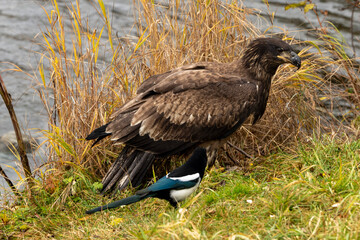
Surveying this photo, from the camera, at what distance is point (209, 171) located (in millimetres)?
5457

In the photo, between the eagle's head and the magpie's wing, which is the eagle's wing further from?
the magpie's wing

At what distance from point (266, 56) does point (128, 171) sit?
5.48 ft

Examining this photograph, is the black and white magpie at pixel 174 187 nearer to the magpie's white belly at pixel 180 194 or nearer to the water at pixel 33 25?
the magpie's white belly at pixel 180 194

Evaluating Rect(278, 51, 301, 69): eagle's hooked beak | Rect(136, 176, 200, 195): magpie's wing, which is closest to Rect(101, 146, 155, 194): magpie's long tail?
Rect(136, 176, 200, 195): magpie's wing

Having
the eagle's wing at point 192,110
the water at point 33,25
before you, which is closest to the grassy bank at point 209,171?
the eagle's wing at point 192,110

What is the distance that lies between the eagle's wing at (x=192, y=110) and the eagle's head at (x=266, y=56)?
21cm

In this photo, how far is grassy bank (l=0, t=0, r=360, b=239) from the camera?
3969 millimetres

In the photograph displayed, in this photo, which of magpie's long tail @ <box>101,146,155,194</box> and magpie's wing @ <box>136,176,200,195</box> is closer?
magpie's wing @ <box>136,176,200,195</box>

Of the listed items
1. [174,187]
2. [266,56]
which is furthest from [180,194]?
[266,56]

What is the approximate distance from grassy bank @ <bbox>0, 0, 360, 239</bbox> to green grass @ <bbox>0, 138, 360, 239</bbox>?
0.01m

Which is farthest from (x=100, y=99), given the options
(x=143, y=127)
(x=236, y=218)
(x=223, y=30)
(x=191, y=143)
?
(x=236, y=218)

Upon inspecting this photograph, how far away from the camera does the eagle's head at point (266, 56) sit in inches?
216

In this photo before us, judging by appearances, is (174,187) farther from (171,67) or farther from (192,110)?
(171,67)

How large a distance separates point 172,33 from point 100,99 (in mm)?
1294
